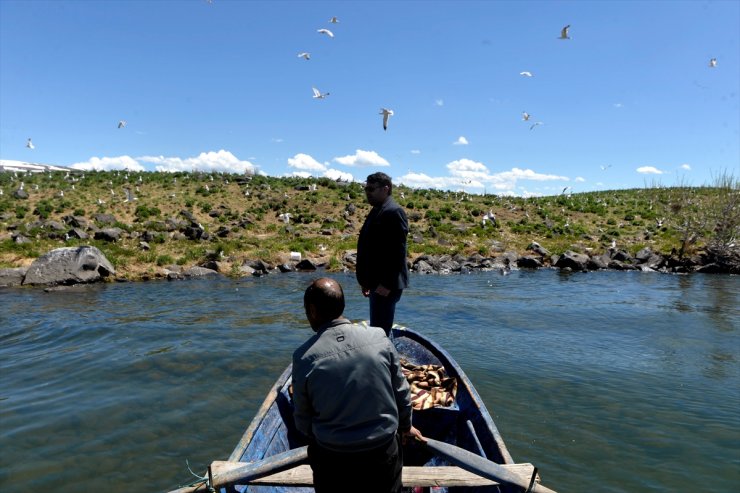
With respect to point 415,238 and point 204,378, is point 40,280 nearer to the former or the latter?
point 204,378

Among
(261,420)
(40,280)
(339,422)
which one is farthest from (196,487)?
(40,280)

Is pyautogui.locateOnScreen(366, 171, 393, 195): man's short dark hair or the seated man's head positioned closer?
the seated man's head

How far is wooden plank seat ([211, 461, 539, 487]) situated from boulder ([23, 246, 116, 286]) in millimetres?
19112

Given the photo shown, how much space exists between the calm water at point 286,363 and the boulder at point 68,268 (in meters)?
1.27

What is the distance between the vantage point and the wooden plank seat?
152 inches

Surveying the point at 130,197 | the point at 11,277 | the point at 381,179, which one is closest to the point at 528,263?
the point at 381,179

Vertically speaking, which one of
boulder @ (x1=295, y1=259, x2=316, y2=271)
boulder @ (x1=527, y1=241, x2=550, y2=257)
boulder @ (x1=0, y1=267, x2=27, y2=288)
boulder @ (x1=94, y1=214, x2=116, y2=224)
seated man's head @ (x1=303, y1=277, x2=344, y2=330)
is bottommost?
boulder @ (x1=0, y1=267, x2=27, y2=288)

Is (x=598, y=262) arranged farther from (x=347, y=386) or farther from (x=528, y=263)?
(x=347, y=386)

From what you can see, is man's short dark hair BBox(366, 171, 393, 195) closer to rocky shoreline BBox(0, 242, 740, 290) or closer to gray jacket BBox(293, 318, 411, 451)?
gray jacket BBox(293, 318, 411, 451)

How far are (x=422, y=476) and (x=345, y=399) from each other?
149 cm

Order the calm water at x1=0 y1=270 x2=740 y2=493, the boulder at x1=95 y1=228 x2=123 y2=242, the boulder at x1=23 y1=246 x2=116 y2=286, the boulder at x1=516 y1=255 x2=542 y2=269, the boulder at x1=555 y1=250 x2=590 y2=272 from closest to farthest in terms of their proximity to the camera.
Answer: the calm water at x1=0 y1=270 x2=740 y2=493
the boulder at x1=23 y1=246 x2=116 y2=286
the boulder at x1=95 y1=228 x2=123 y2=242
the boulder at x1=555 y1=250 x2=590 y2=272
the boulder at x1=516 y1=255 x2=542 y2=269

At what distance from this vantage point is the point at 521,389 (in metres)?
9.38

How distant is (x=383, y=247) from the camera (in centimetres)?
580

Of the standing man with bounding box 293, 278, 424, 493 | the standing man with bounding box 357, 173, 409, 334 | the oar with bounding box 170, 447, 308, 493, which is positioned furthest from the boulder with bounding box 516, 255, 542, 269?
the standing man with bounding box 293, 278, 424, 493
